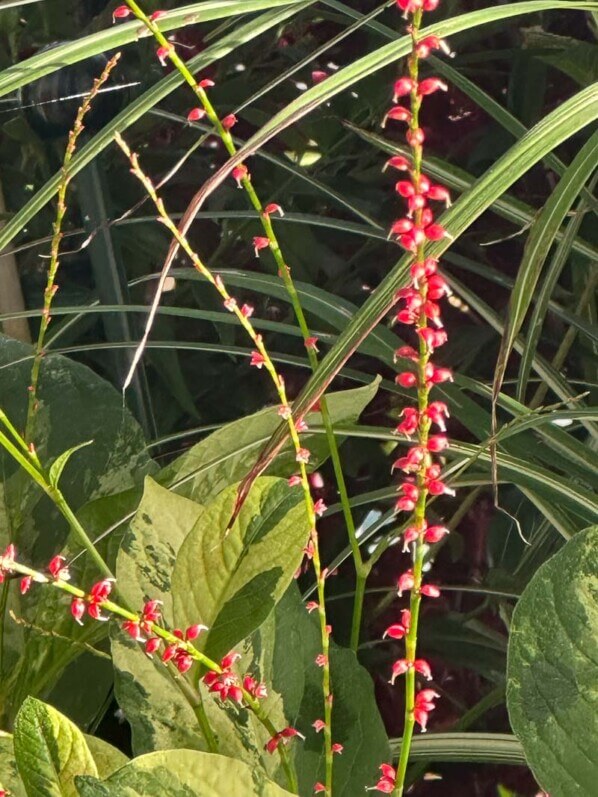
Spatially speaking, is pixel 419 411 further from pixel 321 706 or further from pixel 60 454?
pixel 60 454

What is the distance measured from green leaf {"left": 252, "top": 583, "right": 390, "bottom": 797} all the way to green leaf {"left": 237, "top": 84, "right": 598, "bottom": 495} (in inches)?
5.5

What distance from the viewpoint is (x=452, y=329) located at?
667 mm

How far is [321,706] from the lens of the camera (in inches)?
14.7

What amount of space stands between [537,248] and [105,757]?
0.22 meters

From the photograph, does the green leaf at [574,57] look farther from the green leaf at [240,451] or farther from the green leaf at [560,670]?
the green leaf at [560,670]

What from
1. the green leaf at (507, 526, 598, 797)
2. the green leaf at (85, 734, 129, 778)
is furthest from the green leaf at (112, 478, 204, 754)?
the green leaf at (507, 526, 598, 797)

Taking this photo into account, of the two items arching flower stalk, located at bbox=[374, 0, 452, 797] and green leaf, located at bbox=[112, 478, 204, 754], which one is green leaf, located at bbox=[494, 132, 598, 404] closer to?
arching flower stalk, located at bbox=[374, 0, 452, 797]

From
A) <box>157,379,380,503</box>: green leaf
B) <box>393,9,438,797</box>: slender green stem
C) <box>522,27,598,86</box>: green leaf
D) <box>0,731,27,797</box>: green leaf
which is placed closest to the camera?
<box>393,9,438,797</box>: slender green stem

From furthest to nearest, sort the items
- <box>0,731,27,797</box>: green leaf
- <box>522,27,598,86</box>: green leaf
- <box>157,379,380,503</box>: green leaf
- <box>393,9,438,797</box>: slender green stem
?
1. <box>522,27,598,86</box>: green leaf
2. <box>157,379,380,503</box>: green leaf
3. <box>0,731,27,797</box>: green leaf
4. <box>393,9,438,797</box>: slender green stem

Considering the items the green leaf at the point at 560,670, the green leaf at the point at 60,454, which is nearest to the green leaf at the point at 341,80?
the green leaf at the point at 560,670

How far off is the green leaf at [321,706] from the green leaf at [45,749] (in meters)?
0.12

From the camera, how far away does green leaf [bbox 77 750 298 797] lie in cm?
24

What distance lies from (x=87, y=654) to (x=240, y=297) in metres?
0.31

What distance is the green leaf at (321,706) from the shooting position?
0.37 m
